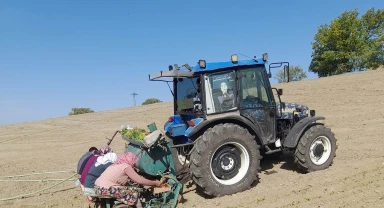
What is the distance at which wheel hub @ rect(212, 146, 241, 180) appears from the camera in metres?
5.58

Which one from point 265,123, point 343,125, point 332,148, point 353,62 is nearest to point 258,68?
point 265,123

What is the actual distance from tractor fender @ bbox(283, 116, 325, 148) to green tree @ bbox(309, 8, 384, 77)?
3136cm

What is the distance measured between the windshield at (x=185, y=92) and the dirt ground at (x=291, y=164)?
1660 mm

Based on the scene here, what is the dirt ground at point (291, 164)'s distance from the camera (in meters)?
5.23

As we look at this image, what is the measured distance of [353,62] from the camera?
114 feet

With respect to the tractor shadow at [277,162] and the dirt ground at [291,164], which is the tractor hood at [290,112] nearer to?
the tractor shadow at [277,162]

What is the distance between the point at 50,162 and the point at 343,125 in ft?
31.6

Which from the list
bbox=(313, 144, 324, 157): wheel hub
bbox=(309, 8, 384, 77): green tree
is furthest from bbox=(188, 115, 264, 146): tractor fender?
bbox=(309, 8, 384, 77): green tree

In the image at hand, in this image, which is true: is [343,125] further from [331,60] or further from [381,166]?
[331,60]

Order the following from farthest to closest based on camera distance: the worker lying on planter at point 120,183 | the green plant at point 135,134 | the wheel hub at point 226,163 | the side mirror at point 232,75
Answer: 1. the side mirror at point 232,75
2. the green plant at point 135,134
3. the wheel hub at point 226,163
4. the worker lying on planter at point 120,183

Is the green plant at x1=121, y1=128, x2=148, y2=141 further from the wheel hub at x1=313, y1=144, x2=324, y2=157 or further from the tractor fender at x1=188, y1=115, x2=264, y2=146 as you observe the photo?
the wheel hub at x1=313, y1=144, x2=324, y2=157

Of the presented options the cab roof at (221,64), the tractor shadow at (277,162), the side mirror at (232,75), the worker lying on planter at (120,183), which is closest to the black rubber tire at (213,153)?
the worker lying on planter at (120,183)

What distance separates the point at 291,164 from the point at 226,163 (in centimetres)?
215

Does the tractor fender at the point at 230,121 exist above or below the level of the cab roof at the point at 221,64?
below
